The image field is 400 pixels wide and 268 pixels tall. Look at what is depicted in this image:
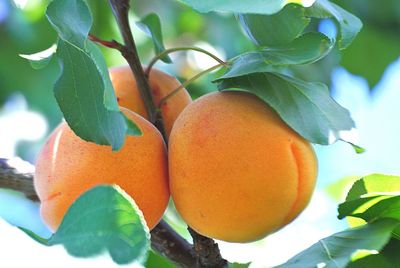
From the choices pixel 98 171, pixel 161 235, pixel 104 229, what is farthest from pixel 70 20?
pixel 161 235

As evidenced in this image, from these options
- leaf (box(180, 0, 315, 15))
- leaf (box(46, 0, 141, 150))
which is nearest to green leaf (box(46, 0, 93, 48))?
leaf (box(46, 0, 141, 150))

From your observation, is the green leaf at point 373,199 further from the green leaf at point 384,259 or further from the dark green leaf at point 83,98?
the dark green leaf at point 83,98

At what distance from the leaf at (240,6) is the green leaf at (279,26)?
0.16 m

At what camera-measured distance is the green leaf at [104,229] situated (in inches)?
27.1

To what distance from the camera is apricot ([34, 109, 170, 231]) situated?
929mm

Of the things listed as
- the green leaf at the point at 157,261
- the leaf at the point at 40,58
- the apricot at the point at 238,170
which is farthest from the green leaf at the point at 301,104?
the green leaf at the point at 157,261

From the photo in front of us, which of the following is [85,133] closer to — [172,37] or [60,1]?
[60,1]

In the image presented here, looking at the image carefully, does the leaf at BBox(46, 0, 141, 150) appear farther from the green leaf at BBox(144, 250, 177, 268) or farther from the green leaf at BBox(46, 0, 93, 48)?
the green leaf at BBox(144, 250, 177, 268)

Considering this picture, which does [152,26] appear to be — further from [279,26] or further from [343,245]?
[343,245]

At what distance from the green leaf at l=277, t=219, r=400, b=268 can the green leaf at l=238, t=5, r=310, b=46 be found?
255 millimetres

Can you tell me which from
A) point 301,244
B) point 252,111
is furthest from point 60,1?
point 301,244

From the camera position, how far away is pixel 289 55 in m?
0.96

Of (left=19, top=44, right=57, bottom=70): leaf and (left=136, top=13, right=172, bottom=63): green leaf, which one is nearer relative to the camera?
(left=19, top=44, right=57, bottom=70): leaf

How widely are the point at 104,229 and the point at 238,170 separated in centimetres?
24
